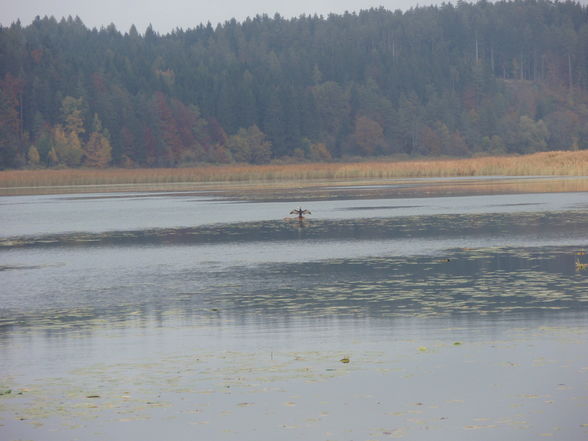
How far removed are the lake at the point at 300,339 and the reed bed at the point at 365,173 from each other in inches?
2265

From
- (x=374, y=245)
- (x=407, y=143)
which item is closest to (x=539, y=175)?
(x=374, y=245)

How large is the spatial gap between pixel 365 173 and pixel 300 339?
86205 millimetres

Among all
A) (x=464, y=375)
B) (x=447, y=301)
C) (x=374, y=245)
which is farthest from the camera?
(x=374, y=245)

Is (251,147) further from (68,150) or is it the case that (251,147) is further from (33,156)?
(33,156)

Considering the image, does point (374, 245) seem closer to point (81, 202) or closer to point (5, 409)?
point (5, 409)

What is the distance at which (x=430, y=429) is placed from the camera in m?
8.91

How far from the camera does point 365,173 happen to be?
9912 cm

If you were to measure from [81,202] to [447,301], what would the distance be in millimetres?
46479

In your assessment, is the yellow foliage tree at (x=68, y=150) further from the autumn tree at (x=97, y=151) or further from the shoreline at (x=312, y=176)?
the shoreline at (x=312, y=176)

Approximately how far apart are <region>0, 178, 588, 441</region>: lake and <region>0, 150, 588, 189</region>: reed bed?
5754 centimetres

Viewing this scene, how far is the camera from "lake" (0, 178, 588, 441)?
9406 millimetres

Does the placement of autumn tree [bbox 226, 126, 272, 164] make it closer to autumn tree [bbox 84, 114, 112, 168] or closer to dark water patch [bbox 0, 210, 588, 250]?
autumn tree [bbox 84, 114, 112, 168]

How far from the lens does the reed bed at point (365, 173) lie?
85.6 meters

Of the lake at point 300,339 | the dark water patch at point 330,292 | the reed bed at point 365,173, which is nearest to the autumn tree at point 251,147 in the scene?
the reed bed at point 365,173
